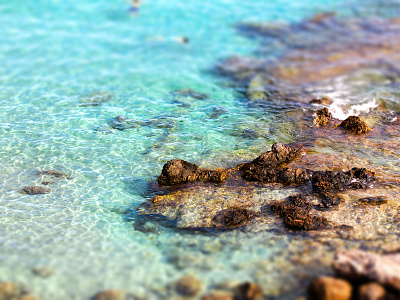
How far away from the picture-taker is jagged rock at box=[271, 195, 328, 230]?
710 centimetres

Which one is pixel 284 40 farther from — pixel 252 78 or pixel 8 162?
pixel 8 162

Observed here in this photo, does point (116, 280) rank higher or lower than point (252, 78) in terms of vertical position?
lower

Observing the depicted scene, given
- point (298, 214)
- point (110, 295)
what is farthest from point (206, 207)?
point (110, 295)

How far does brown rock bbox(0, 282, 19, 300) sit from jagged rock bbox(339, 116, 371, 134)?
906 cm

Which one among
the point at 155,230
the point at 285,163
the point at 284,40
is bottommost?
the point at 155,230

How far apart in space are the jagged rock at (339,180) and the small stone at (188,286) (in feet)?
12.1

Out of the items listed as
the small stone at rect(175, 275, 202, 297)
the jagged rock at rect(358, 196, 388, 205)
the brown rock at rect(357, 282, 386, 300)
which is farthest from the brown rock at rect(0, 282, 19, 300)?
the jagged rock at rect(358, 196, 388, 205)

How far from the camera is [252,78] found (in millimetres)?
15609

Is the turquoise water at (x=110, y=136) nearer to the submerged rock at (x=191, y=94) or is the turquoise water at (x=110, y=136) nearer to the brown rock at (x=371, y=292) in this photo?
the submerged rock at (x=191, y=94)

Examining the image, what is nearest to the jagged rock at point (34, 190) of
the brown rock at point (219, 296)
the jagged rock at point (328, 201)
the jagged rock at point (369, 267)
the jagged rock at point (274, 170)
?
the jagged rock at point (274, 170)

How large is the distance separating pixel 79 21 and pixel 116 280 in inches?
704

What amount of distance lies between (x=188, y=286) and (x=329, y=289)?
2.02 m

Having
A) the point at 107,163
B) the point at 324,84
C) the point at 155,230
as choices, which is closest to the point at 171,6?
the point at 324,84

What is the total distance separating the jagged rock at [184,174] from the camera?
8.55 meters
